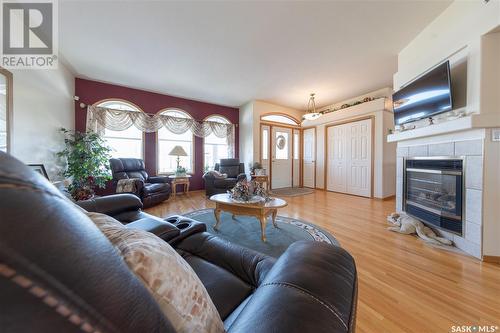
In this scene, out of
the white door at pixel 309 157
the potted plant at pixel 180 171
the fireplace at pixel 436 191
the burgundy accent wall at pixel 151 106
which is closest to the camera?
the fireplace at pixel 436 191

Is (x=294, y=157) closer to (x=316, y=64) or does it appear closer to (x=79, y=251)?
(x=316, y=64)

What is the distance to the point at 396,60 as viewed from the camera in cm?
328

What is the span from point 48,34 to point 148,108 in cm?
217

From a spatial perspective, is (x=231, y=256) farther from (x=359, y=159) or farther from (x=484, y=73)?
(x=359, y=159)

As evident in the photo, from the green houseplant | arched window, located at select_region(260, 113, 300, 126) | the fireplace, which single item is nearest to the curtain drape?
the green houseplant

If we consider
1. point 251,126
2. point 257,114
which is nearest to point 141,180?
point 251,126

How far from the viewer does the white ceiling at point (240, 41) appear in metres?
2.22

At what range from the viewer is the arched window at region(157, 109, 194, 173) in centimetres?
496

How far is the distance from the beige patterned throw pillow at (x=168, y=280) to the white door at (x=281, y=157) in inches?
214

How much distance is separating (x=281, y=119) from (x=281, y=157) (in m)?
1.20

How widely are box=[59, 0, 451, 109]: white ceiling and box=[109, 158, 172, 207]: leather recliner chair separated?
1.75 m

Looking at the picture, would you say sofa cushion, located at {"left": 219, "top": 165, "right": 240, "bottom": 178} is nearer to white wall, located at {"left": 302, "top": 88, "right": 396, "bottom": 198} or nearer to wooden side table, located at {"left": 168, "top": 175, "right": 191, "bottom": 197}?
wooden side table, located at {"left": 168, "top": 175, "right": 191, "bottom": 197}

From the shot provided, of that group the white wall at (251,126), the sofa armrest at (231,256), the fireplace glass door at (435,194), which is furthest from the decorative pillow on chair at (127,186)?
the fireplace glass door at (435,194)

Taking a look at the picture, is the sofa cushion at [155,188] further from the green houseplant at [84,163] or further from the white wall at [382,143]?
the white wall at [382,143]
